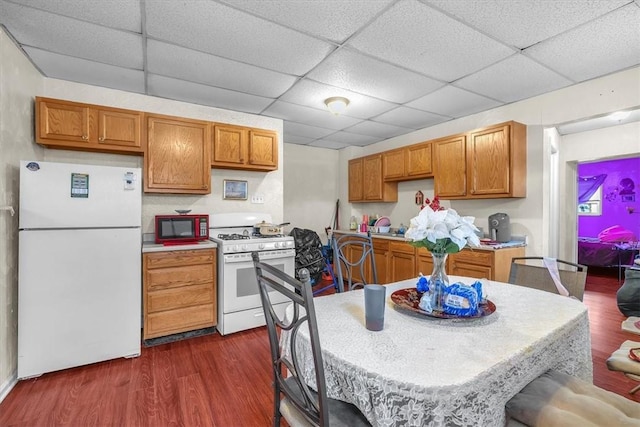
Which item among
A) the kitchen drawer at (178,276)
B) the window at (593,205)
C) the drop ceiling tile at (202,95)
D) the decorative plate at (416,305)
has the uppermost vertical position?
the drop ceiling tile at (202,95)

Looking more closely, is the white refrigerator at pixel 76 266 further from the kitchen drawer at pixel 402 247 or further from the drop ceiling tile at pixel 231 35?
the kitchen drawer at pixel 402 247

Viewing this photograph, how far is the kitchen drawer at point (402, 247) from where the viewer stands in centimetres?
384

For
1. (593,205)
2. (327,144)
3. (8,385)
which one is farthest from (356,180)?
(593,205)

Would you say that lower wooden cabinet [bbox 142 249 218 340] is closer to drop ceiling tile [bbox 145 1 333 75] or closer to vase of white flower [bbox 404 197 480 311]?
drop ceiling tile [bbox 145 1 333 75]

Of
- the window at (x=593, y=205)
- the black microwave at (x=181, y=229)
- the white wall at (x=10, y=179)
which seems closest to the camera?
the white wall at (x=10, y=179)

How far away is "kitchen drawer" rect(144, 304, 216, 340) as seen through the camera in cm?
274

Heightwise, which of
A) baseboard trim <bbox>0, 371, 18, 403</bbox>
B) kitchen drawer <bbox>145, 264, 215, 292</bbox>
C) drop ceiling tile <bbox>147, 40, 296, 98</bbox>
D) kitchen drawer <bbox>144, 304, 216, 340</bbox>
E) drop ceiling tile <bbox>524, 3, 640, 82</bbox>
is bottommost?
baseboard trim <bbox>0, 371, 18, 403</bbox>

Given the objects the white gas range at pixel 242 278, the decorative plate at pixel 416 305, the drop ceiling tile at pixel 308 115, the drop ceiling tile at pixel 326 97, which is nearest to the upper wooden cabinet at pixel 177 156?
the white gas range at pixel 242 278

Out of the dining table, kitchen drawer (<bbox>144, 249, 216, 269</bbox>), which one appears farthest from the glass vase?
kitchen drawer (<bbox>144, 249, 216, 269</bbox>)

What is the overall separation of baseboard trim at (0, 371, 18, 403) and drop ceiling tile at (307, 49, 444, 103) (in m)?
3.23

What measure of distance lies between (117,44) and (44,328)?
217 cm

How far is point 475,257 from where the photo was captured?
320 cm

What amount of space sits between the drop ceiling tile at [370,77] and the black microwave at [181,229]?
1.91 meters

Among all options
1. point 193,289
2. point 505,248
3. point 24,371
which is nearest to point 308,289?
point 193,289
